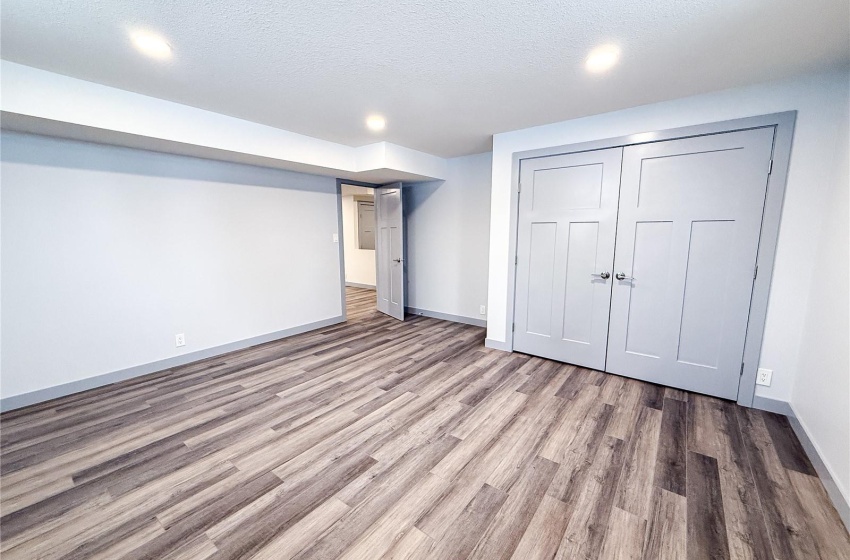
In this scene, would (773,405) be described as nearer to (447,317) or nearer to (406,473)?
(406,473)

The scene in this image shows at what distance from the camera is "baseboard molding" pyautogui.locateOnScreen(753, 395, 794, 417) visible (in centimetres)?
243

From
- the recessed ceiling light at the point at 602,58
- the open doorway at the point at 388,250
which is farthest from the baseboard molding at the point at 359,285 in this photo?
the recessed ceiling light at the point at 602,58

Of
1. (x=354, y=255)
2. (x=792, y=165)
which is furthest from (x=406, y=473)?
(x=354, y=255)

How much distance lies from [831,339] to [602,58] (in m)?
2.18

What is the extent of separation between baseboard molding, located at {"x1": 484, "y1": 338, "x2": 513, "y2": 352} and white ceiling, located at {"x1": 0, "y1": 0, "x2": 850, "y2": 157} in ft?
8.17

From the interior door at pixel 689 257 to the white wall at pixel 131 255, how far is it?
389cm

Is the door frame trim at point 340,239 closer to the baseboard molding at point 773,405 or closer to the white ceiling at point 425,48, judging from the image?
the white ceiling at point 425,48

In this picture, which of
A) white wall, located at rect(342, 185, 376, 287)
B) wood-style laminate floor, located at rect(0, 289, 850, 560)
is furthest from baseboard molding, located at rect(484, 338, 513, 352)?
white wall, located at rect(342, 185, 376, 287)

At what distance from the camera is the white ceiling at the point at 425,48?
5.20 ft

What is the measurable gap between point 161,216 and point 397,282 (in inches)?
122

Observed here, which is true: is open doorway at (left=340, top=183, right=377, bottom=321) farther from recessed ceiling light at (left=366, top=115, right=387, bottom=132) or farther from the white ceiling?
the white ceiling

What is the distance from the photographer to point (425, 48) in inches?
74.9

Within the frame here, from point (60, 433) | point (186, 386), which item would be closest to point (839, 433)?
point (186, 386)

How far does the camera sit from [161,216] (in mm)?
3195
